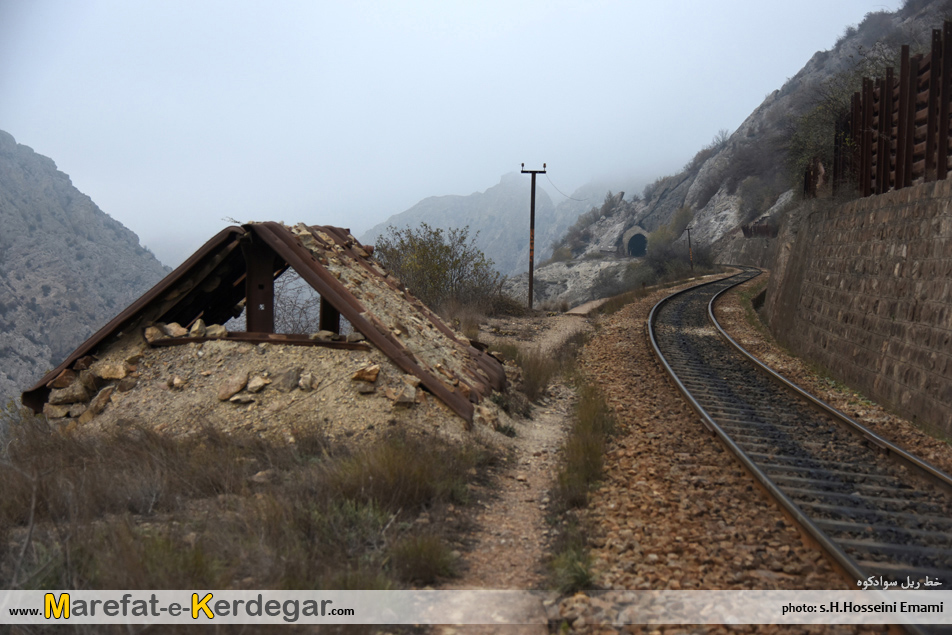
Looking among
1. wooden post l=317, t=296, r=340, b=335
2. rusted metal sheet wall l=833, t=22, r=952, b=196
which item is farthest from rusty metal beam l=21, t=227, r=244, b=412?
rusted metal sheet wall l=833, t=22, r=952, b=196

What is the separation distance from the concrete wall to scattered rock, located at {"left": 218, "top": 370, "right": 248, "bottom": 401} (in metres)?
8.87

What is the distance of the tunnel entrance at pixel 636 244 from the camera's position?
249 feet

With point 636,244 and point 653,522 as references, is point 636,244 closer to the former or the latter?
point 636,244

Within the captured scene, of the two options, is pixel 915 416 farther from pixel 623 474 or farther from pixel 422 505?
pixel 422 505

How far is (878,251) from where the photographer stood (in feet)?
34.5

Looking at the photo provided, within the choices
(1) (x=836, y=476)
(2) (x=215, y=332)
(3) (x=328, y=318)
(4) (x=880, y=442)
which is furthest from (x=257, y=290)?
(4) (x=880, y=442)

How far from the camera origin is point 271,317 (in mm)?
8070

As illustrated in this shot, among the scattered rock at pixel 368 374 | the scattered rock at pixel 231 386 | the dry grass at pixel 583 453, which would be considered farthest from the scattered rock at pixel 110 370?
the dry grass at pixel 583 453

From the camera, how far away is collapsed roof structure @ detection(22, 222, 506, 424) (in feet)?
24.6

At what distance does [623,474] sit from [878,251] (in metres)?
7.86

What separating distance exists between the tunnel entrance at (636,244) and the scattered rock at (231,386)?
73.2 meters

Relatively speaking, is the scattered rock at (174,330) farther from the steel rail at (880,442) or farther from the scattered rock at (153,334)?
the steel rail at (880,442)

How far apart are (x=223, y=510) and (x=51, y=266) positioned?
6709 cm

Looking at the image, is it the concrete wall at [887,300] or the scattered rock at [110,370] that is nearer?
the scattered rock at [110,370]
